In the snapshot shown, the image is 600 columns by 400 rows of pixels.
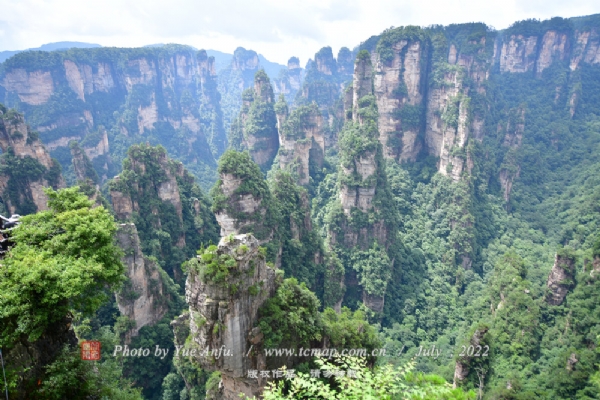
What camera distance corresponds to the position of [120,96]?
313 ft

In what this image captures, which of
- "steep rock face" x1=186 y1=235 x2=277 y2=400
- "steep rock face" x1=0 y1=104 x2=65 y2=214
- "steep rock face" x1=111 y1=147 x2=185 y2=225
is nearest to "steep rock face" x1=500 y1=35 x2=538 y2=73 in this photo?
"steep rock face" x1=111 y1=147 x2=185 y2=225

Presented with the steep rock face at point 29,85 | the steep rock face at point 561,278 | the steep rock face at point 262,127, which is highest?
the steep rock face at point 29,85

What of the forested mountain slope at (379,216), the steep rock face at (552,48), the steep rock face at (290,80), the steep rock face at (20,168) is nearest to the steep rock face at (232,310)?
the forested mountain slope at (379,216)

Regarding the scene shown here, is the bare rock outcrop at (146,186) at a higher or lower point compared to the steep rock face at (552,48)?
lower

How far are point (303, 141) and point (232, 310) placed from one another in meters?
44.2

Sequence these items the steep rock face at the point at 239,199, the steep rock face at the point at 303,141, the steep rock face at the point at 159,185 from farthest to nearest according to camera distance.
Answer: the steep rock face at the point at 303,141, the steep rock face at the point at 159,185, the steep rock face at the point at 239,199

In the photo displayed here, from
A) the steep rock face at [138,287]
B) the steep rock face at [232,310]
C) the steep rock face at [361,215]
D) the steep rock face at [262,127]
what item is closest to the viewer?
the steep rock face at [232,310]

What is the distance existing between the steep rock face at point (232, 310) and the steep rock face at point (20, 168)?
31.3 metres

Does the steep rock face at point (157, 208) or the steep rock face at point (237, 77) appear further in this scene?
the steep rock face at point (237, 77)

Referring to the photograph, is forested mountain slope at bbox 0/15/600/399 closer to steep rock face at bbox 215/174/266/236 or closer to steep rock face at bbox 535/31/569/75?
steep rock face at bbox 215/174/266/236

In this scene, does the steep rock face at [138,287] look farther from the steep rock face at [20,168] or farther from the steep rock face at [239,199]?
the steep rock face at [20,168]

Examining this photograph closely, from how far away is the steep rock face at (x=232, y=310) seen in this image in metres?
17.0

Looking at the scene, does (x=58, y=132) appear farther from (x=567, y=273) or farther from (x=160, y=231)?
(x=567, y=273)

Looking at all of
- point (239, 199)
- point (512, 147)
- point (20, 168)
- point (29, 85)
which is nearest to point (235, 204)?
point (239, 199)
